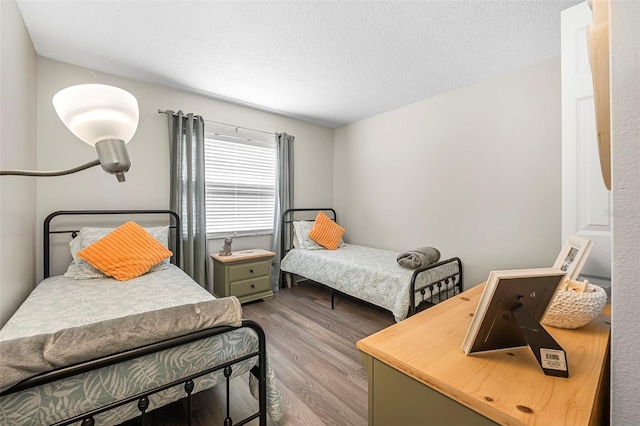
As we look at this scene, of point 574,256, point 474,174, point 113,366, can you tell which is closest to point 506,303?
point 574,256

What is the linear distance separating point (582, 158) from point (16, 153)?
3.37 meters

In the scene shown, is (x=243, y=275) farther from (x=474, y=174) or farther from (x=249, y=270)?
(x=474, y=174)

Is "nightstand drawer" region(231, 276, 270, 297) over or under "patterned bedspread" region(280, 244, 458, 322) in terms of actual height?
under

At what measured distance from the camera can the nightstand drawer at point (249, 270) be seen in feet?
9.93

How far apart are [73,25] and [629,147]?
→ 119 inches

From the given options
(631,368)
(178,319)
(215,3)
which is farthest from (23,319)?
(631,368)

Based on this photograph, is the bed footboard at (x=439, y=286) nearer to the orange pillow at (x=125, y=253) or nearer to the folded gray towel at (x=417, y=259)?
the folded gray towel at (x=417, y=259)

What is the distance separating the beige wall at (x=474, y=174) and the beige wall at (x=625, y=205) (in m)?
2.45

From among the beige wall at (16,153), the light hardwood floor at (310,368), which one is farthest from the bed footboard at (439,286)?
the beige wall at (16,153)

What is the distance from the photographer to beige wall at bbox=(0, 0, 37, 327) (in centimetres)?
Result: 148

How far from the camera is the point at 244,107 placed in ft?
11.5

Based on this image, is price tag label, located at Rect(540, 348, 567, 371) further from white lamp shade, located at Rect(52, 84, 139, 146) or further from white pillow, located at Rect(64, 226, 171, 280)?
white pillow, located at Rect(64, 226, 171, 280)

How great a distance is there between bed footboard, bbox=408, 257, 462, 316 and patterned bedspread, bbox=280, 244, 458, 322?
33 millimetres

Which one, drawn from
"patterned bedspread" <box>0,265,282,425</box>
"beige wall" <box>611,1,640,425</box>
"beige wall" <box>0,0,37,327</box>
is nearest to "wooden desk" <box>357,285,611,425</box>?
"beige wall" <box>611,1,640,425</box>
